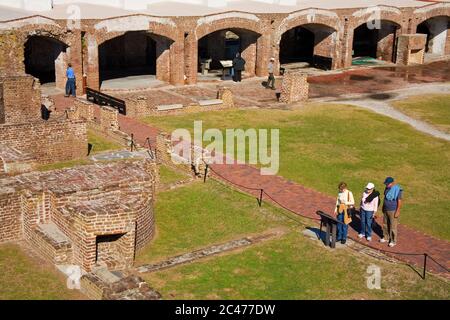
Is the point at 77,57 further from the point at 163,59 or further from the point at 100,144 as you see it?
the point at 100,144

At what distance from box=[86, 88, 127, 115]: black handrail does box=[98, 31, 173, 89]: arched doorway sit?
141 inches

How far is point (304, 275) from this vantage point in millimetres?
11898

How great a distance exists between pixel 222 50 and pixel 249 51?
239cm

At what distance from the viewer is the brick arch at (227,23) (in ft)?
95.3

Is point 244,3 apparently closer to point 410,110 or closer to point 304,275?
point 410,110

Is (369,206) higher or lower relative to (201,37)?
Answer: lower

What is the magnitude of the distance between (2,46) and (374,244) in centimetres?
1631

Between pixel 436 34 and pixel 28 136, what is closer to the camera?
pixel 28 136

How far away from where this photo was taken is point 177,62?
28875 mm

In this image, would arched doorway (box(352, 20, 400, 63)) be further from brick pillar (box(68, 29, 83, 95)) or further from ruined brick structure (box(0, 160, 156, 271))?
ruined brick structure (box(0, 160, 156, 271))

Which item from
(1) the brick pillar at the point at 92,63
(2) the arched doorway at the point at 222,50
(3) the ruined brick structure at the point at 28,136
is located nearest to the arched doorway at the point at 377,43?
(2) the arched doorway at the point at 222,50

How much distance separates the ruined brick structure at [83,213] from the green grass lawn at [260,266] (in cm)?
79

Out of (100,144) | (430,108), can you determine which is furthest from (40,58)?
(430,108)
